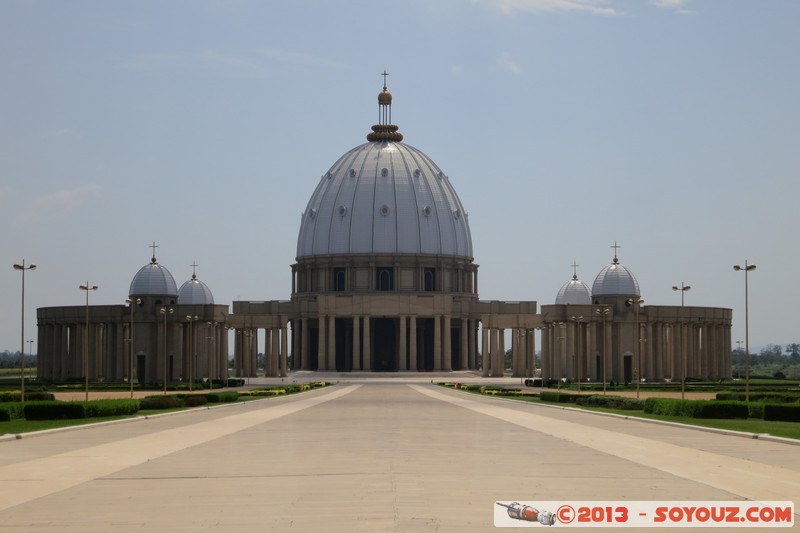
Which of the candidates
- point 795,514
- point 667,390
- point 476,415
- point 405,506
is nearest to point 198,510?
point 405,506

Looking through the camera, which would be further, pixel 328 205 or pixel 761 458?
pixel 328 205

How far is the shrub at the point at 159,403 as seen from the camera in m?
56.8

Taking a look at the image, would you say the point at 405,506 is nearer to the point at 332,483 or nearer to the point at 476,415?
the point at 332,483

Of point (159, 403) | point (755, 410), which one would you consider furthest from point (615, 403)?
point (159, 403)

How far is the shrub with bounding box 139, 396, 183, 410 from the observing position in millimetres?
56812

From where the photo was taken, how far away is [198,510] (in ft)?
61.2

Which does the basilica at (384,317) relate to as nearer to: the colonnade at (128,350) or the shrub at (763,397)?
the colonnade at (128,350)

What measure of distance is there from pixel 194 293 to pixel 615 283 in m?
50.7

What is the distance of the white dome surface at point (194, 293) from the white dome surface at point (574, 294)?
4189 centimetres

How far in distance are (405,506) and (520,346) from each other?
122963mm

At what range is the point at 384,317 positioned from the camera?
144 metres

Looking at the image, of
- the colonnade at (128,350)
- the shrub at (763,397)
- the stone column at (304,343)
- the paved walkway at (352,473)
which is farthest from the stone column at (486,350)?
the paved walkway at (352,473)

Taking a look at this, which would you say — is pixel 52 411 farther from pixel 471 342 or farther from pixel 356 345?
pixel 471 342

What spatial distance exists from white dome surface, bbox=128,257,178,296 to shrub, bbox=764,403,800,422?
89998mm
